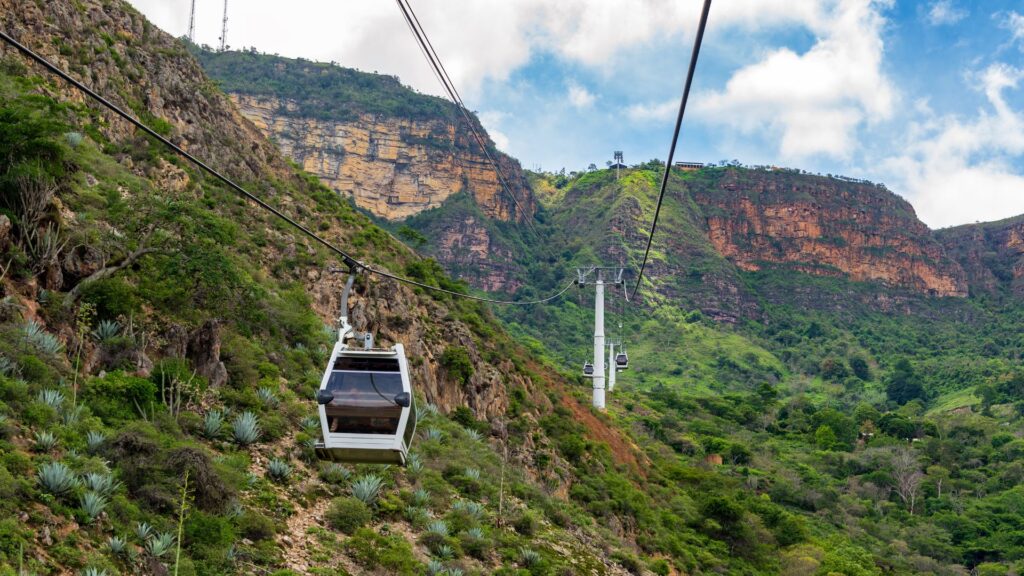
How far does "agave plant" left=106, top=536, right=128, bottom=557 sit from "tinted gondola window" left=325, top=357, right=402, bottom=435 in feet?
12.2

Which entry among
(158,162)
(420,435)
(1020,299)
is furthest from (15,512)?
(1020,299)

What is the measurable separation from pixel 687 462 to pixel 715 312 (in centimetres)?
10243

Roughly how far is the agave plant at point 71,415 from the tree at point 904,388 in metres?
130

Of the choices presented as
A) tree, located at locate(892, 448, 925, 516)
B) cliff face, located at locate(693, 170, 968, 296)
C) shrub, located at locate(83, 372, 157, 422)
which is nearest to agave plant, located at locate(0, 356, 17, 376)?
shrub, located at locate(83, 372, 157, 422)

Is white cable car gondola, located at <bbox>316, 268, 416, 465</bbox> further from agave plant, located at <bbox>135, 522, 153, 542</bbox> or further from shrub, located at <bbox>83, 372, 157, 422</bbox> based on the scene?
shrub, located at <bbox>83, 372, 157, 422</bbox>

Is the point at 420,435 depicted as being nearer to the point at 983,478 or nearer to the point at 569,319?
the point at 983,478

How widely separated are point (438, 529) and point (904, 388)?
12645cm

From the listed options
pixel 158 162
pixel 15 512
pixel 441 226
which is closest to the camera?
pixel 15 512

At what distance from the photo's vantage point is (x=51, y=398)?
16234mm

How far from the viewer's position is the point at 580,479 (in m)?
37.6

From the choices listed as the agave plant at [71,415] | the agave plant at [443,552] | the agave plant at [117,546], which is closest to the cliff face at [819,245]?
the agave plant at [443,552]

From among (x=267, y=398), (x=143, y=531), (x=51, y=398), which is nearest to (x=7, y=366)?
(x=51, y=398)

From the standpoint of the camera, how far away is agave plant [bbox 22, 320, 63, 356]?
17.8 metres

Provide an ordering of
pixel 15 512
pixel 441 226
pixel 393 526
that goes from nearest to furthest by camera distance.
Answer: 1. pixel 15 512
2. pixel 393 526
3. pixel 441 226
